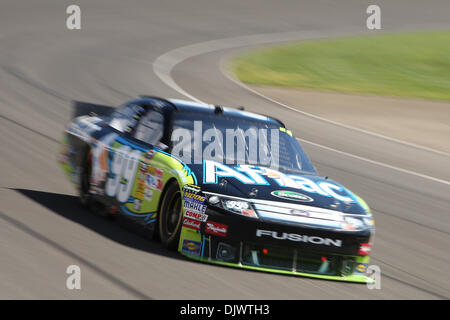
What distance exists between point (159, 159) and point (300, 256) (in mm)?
1642

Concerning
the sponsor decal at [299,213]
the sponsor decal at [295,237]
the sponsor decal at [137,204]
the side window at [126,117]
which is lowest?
the sponsor decal at [137,204]

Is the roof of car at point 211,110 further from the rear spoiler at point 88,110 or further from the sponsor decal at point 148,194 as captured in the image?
the rear spoiler at point 88,110

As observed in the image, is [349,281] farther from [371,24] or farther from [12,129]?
[371,24]

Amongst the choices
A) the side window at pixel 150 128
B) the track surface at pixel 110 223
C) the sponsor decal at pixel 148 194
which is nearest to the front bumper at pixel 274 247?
the track surface at pixel 110 223

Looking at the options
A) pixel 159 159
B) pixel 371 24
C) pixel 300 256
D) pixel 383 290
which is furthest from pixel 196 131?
pixel 371 24

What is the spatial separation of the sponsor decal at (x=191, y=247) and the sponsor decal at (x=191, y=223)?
5.0 inches

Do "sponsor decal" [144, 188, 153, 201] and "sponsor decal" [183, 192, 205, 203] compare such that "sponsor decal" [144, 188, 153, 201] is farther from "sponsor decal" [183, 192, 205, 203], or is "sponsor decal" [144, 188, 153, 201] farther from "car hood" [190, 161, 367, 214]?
"sponsor decal" [183, 192, 205, 203]

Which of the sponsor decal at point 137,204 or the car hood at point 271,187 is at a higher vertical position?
the car hood at point 271,187

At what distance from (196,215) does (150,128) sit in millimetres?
1666

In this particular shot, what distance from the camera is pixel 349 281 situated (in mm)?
6723

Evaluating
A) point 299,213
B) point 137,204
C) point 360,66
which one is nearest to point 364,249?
point 299,213

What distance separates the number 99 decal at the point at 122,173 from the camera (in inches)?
307

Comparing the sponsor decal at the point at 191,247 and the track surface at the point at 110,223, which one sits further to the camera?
the sponsor decal at the point at 191,247

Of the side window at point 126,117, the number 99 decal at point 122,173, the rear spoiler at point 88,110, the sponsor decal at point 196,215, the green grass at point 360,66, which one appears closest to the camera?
the sponsor decal at point 196,215
